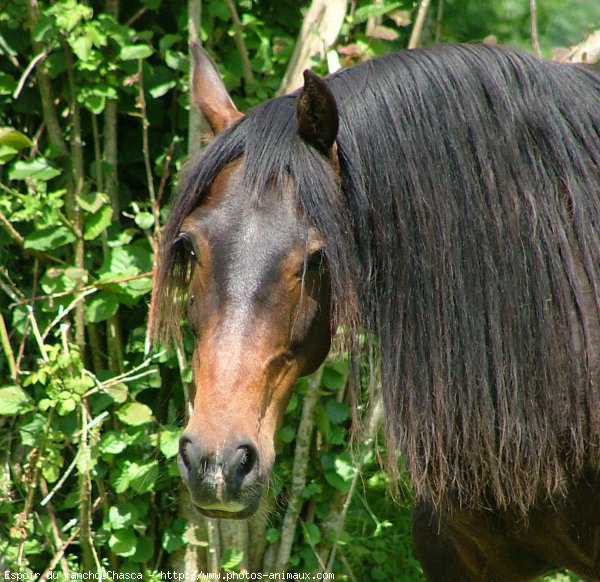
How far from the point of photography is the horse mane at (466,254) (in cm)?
215

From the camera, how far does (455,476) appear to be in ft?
7.25

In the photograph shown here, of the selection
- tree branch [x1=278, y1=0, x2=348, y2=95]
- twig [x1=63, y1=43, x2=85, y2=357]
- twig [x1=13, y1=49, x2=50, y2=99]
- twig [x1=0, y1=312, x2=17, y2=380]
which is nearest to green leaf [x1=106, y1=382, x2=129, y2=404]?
twig [x1=63, y1=43, x2=85, y2=357]

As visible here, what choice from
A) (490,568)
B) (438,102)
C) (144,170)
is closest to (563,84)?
(438,102)

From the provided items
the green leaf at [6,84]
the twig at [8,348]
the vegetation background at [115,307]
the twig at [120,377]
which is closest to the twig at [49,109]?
the vegetation background at [115,307]

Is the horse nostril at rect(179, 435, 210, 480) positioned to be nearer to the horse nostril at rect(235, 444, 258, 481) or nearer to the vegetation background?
the horse nostril at rect(235, 444, 258, 481)

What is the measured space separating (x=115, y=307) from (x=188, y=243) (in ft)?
4.83

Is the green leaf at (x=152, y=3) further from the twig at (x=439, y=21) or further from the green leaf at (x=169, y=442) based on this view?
the green leaf at (x=169, y=442)

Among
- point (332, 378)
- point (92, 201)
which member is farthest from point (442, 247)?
→ point (92, 201)

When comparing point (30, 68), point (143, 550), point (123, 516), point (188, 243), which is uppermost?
point (30, 68)

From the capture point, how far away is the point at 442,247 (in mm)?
2145

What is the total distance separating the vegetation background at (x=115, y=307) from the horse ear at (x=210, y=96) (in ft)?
2.90

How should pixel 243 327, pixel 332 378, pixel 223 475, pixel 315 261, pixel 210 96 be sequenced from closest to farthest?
pixel 223 475 → pixel 243 327 → pixel 315 261 → pixel 210 96 → pixel 332 378

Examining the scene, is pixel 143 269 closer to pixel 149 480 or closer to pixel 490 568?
pixel 149 480

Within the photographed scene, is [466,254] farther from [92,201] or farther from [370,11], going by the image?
[92,201]
